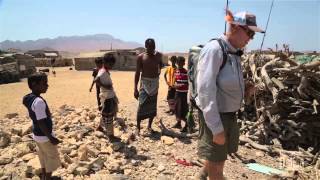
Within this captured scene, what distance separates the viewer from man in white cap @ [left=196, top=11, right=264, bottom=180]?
305cm

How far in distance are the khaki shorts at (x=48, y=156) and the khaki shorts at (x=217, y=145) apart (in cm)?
197

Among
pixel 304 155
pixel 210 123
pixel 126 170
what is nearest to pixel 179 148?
pixel 126 170

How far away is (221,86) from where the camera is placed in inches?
124

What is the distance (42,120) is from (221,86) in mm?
2109

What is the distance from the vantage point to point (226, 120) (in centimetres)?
328

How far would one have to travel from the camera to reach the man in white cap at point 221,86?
10.0ft

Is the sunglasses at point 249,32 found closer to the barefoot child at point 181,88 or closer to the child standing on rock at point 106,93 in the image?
the child standing on rock at point 106,93

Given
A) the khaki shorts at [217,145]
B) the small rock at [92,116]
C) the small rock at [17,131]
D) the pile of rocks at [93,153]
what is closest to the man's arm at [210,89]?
the khaki shorts at [217,145]

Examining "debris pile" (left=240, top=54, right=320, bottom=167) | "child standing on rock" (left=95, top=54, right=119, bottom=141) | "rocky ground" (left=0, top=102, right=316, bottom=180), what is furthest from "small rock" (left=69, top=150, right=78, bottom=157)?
"debris pile" (left=240, top=54, right=320, bottom=167)

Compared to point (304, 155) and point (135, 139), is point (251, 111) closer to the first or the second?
point (304, 155)

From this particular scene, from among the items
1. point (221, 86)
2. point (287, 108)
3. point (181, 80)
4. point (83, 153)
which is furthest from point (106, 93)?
point (221, 86)

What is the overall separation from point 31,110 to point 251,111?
4.95 metres

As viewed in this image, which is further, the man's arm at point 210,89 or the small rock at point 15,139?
the small rock at point 15,139

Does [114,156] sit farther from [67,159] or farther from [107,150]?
[67,159]
